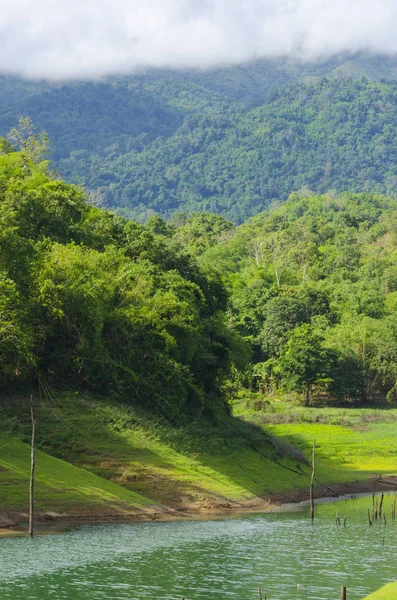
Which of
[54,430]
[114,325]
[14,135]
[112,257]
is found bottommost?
[54,430]

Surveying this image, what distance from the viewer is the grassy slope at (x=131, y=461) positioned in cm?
5734

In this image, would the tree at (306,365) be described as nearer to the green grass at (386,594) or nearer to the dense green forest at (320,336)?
the dense green forest at (320,336)

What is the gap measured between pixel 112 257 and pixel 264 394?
5982 cm

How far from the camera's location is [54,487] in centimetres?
5650

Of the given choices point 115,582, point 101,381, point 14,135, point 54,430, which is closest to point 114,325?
point 101,381

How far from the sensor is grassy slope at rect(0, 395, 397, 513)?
57344 mm

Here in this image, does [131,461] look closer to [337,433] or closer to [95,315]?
[95,315]

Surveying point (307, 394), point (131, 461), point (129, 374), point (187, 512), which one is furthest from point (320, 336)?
point (187, 512)

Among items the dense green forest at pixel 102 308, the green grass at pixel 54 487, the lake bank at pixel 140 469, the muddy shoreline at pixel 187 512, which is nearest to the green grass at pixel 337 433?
the muddy shoreline at pixel 187 512

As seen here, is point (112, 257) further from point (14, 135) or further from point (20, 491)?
point (14, 135)

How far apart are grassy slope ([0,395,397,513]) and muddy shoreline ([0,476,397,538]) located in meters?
0.54

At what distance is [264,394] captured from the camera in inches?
5418

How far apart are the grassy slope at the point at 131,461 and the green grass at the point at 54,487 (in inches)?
2.4

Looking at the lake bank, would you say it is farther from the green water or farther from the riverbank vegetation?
the green water
